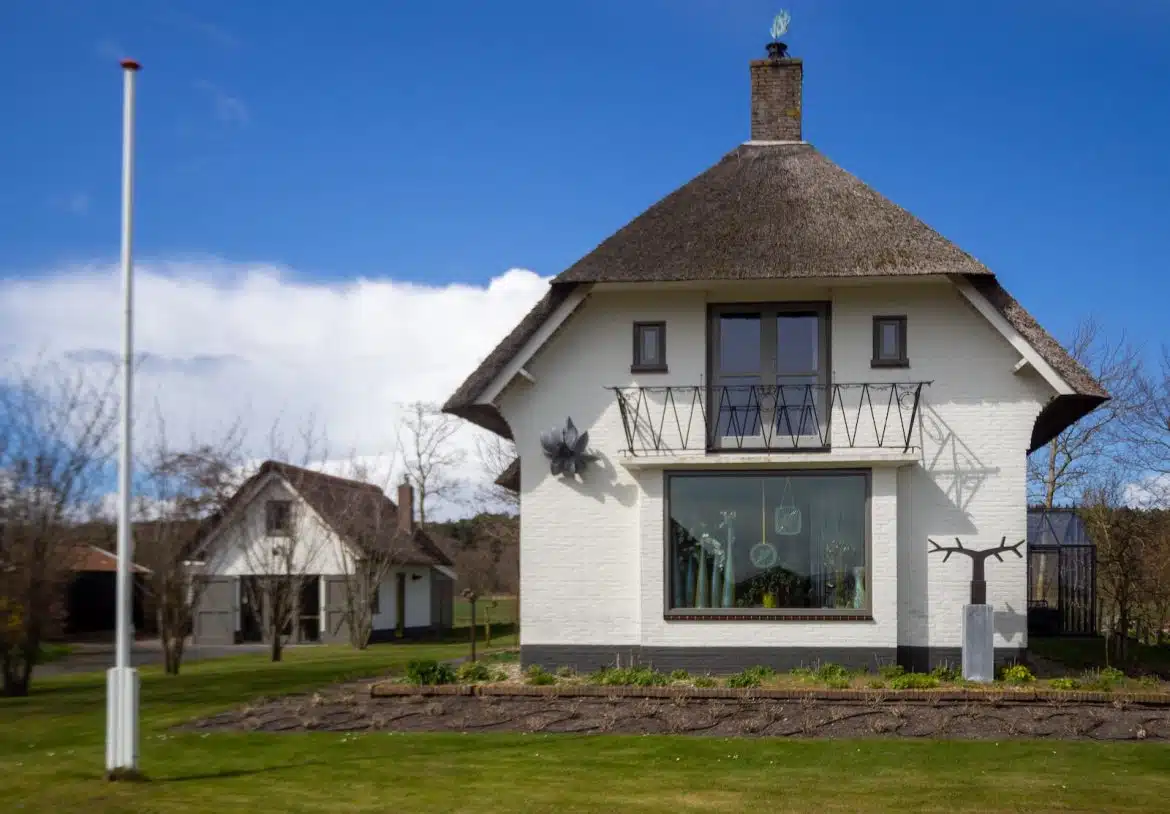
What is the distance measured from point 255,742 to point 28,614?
560cm

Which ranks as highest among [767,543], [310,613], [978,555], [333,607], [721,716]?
[767,543]

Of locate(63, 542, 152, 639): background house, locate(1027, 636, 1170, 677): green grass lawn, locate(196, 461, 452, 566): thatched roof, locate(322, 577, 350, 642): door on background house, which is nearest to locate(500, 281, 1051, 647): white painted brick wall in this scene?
locate(1027, 636, 1170, 677): green grass lawn

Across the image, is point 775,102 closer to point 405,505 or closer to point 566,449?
point 566,449

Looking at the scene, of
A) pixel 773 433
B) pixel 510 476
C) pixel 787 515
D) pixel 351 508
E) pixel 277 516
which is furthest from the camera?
pixel 351 508

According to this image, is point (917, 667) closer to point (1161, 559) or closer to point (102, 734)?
point (1161, 559)

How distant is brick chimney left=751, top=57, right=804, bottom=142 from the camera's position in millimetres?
20594

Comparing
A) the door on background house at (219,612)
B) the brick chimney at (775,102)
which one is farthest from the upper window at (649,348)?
the door on background house at (219,612)

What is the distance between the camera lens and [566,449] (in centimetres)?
1795

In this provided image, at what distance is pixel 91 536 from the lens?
65.2 feet

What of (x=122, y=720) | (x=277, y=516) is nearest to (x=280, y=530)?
(x=277, y=516)

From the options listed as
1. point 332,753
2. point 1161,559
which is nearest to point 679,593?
point 332,753

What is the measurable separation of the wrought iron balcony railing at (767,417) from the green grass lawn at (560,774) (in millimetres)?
5600

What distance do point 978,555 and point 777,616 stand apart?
9.25 ft

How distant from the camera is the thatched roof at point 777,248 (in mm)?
17031
